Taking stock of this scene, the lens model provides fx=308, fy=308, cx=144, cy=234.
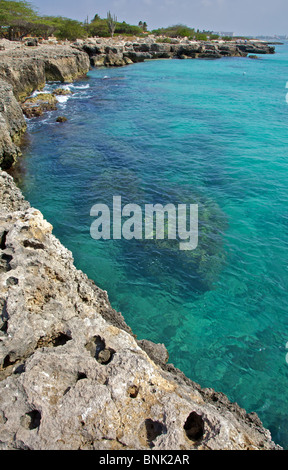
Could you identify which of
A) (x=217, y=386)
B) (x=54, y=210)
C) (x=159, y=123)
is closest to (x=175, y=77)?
(x=159, y=123)

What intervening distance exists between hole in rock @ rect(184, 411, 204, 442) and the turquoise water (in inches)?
142

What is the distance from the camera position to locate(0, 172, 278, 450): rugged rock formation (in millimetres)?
4176

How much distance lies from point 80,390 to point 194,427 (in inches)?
68.9

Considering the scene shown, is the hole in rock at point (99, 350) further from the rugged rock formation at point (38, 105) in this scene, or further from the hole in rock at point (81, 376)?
the rugged rock formation at point (38, 105)

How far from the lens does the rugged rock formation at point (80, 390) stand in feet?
13.7

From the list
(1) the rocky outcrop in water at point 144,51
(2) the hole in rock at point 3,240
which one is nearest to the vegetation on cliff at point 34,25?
(1) the rocky outcrop in water at point 144,51

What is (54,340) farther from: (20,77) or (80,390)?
(20,77)

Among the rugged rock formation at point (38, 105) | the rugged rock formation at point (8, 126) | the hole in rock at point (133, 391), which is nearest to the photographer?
the hole in rock at point (133, 391)

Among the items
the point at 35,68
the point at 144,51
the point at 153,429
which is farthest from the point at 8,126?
the point at 144,51

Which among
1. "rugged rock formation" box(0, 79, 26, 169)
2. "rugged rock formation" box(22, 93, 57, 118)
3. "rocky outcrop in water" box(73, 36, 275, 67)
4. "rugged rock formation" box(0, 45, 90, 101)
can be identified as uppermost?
"rocky outcrop in water" box(73, 36, 275, 67)

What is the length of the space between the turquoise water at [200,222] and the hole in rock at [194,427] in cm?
359

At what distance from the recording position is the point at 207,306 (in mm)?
9992

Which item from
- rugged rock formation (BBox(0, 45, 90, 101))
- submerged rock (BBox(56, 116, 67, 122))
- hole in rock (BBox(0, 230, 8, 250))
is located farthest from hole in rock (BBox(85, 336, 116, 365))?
rugged rock formation (BBox(0, 45, 90, 101))

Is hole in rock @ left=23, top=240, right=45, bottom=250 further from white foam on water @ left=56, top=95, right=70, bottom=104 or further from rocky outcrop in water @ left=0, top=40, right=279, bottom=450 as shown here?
white foam on water @ left=56, top=95, right=70, bottom=104
